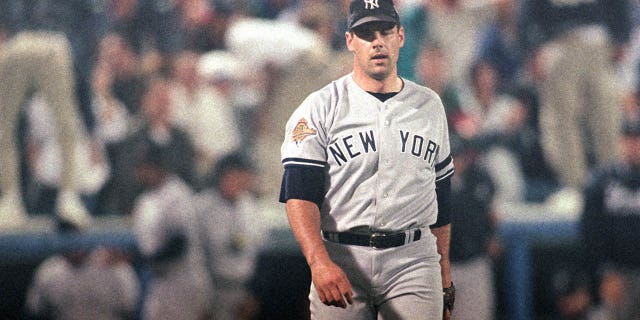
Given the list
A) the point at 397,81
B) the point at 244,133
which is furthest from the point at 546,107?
the point at 397,81

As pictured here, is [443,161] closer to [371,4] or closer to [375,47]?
[375,47]

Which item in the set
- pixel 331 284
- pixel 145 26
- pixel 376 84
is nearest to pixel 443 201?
pixel 376 84

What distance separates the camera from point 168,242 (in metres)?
4.89

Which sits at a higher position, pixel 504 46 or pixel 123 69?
pixel 504 46

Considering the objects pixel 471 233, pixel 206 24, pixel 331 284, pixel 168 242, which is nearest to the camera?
pixel 331 284

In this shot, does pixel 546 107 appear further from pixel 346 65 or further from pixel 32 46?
pixel 32 46

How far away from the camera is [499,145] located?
5.00 meters

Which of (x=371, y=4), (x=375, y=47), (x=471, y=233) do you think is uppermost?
(x=371, y=4)

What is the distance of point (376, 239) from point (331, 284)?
230mm

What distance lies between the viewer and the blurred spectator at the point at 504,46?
5.11m

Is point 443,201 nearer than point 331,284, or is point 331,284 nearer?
point 331,284

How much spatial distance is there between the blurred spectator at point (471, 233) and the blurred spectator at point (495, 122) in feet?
0.51

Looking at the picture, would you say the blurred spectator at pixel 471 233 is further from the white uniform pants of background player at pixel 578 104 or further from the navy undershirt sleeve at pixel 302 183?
the navy undershirt sleeve at pixel 302 183

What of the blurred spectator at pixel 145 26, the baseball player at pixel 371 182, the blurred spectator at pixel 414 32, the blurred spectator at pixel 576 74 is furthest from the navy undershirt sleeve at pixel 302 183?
the blurred spectator at pixel 576 74
